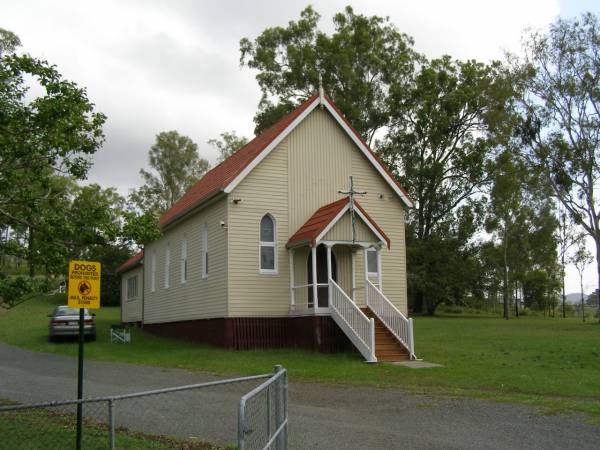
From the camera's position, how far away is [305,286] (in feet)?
71.9

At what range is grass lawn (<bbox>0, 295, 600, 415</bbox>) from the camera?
14.2m

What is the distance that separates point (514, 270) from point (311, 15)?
100 feet

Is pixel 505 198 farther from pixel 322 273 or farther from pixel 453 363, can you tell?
pixel 453 363

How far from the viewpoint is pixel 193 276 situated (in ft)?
84.3

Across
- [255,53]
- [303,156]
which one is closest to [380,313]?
[303,156]

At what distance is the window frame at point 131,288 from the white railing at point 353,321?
17.3m

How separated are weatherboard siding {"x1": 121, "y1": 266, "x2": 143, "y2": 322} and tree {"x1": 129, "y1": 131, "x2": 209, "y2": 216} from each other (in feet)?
76.6

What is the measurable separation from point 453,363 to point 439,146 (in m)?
33.0

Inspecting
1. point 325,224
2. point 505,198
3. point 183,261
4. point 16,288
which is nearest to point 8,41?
point 183,261

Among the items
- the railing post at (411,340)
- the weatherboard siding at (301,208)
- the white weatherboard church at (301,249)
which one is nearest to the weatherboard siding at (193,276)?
the white weatherboard church at (301,249)

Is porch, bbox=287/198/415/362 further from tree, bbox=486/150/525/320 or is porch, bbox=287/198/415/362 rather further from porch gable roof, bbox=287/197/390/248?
tree, bbox=486/150/525/320

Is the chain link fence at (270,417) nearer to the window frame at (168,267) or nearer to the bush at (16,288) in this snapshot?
the bush at (16,288)

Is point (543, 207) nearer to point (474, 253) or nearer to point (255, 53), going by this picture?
point (474, 253)

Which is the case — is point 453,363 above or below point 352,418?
above
